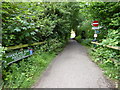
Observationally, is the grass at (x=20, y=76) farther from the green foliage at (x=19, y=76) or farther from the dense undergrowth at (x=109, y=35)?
the dense undergrowth at (x=109, y=35)

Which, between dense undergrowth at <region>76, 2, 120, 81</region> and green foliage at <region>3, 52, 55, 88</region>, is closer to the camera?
green foliage at <region>3, 52, 55, 88</region>

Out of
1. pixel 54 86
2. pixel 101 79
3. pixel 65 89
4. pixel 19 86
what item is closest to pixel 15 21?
pixel 19 86

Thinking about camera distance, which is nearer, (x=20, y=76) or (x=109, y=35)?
(x=20, y=76)

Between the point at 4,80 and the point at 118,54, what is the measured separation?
168 inches

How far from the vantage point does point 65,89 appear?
2.52m

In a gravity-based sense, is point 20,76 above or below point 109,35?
below

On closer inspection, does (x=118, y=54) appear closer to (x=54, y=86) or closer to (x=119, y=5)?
(x=119, y=5)

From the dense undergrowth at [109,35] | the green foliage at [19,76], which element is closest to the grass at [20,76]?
the green foliage at [19,76]

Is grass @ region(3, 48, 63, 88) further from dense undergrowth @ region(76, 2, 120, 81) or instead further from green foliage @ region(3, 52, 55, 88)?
dense undergrowth @ region(76, 2, 120, 81)

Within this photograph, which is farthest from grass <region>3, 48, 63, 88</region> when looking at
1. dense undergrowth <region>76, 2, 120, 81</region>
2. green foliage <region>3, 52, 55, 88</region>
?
dense undergrowth <region>76, 2, 120, 81</region>

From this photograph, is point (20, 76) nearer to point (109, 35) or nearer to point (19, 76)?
point (19, 76)

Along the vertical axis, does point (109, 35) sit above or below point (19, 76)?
above

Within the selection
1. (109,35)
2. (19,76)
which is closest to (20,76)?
(19,76)

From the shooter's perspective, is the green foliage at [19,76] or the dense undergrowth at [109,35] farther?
the dense undergrowth at [109,35]
